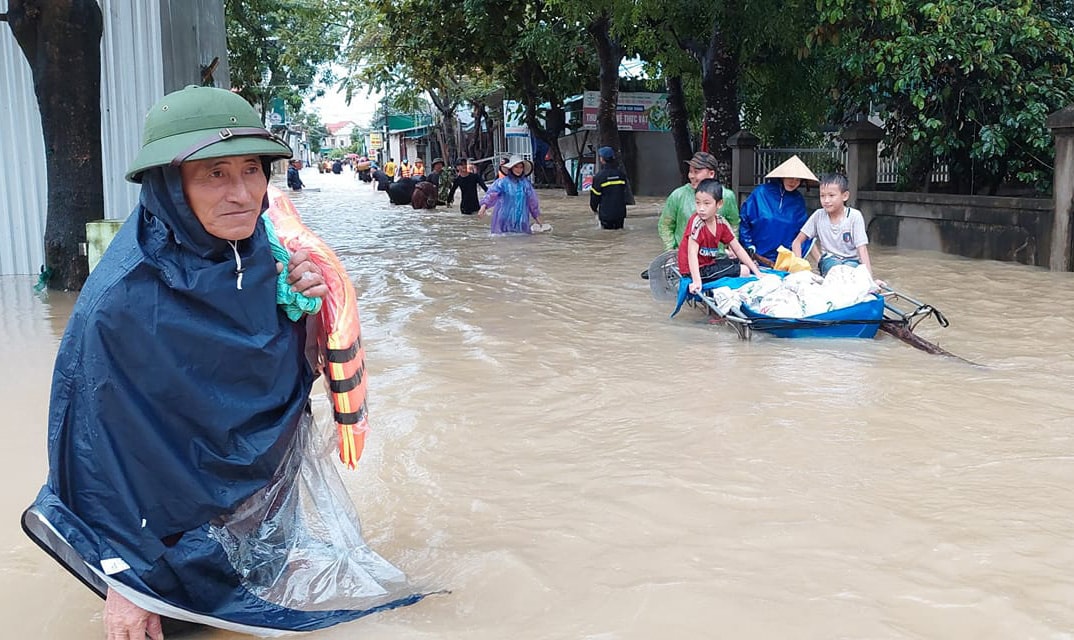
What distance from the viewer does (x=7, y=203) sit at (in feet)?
33.2

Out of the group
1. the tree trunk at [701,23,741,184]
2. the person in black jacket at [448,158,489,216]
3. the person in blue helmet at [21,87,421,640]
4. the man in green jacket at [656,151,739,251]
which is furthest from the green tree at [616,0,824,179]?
the person in blue helmet at [21,87,421,640]

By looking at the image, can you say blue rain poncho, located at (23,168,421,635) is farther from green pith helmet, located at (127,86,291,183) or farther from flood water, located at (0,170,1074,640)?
flood water, located at (0,170,1074,640)

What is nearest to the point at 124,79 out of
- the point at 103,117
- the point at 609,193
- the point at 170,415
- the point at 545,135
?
the point at 103,117

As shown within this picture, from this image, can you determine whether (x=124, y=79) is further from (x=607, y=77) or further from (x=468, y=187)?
(x=607, y=77)

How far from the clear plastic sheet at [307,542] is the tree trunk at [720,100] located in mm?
12708

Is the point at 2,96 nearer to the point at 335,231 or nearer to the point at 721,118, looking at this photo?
the point at 335,231

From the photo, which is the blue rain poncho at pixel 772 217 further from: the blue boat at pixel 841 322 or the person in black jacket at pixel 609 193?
the person in black jacket at pixel 609 193

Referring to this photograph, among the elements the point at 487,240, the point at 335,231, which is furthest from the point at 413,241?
the point at 335,231

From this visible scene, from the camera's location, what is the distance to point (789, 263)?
299 inches

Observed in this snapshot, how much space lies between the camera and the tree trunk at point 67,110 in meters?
8.31

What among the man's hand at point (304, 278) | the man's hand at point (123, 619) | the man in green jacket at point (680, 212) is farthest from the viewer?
the man in green jacket at point (680, 212)

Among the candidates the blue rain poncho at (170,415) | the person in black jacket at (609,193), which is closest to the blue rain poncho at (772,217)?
the blue rain poncho at (170,415)

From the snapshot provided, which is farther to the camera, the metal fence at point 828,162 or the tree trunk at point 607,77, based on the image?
the tree trunk at point 607,77

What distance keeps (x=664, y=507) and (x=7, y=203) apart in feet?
28.7
